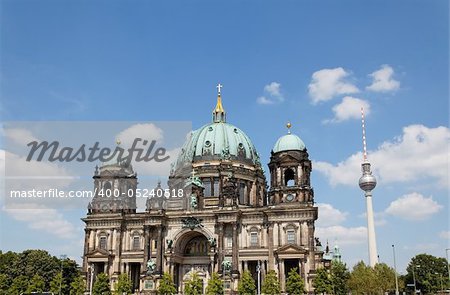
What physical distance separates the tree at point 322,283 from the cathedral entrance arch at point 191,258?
1800 cm

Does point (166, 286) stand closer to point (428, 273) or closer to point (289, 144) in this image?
point (289, 144)

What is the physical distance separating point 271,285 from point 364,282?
48.9 feet

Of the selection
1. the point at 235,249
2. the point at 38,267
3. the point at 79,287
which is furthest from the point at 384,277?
the point at 38,267

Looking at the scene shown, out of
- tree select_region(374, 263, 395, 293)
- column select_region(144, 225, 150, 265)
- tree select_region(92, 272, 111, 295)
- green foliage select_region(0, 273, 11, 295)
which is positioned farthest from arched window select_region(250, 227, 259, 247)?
green foliage select_region(0, 273, 11, 295)

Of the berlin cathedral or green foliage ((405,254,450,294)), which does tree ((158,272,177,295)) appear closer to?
the berlin cathedral

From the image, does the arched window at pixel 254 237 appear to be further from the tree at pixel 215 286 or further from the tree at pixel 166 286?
the tree at pixel 166 286

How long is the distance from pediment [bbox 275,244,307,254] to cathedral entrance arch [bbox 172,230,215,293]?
486 inches

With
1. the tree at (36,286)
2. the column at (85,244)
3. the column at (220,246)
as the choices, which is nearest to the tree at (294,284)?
the column at (220,246)

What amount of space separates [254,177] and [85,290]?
35.5 metres

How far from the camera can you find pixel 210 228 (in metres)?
76.1

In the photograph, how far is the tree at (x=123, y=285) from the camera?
71500 millimetres

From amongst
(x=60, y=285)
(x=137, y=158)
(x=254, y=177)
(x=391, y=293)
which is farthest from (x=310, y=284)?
(x=391, y=293)

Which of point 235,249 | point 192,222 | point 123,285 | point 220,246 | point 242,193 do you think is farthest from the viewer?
point 242,193

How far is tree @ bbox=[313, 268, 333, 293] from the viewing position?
6512cm
